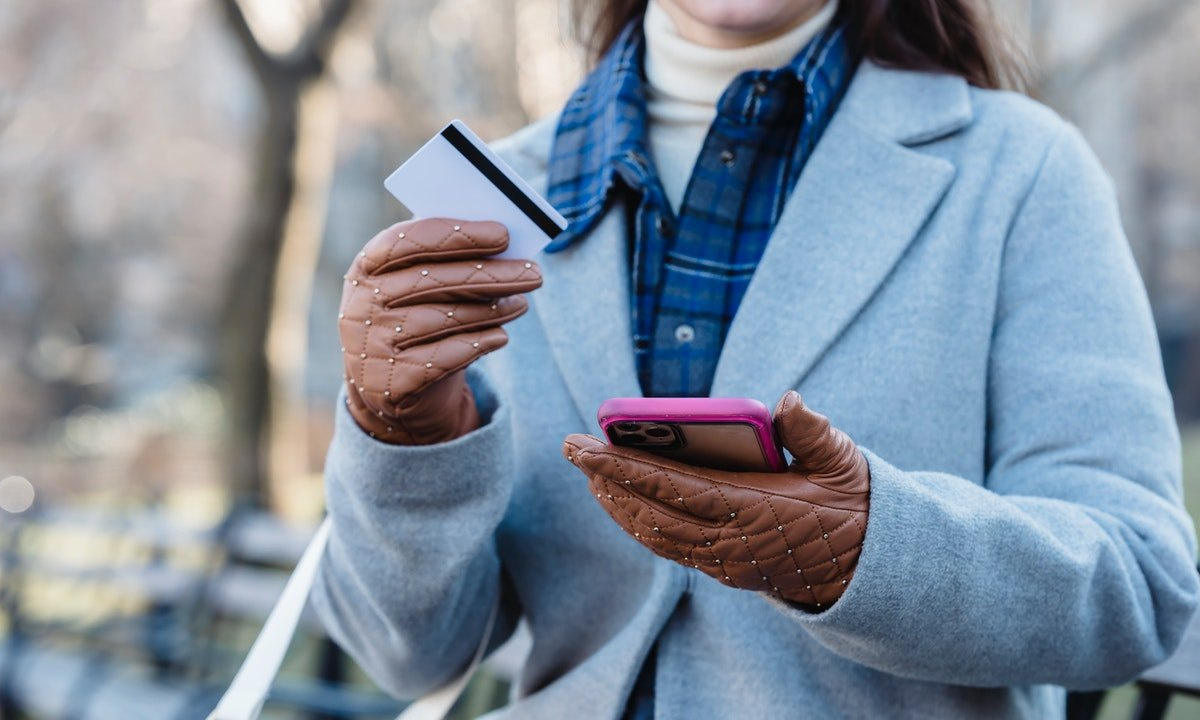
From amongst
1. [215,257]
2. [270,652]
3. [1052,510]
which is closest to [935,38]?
[1052,510]

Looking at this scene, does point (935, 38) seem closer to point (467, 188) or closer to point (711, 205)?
point (711, 205)

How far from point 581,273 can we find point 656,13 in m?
0.48

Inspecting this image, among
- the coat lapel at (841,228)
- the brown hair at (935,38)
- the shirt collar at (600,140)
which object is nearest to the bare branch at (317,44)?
the shirt collar at (600,140)

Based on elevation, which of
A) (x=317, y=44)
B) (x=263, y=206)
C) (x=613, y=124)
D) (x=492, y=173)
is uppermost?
(x=492, y=173)

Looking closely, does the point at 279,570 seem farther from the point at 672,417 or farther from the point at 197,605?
the point at 672,417

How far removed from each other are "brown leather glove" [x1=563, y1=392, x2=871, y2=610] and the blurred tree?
6516mm

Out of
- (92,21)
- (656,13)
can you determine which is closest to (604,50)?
(656,13)

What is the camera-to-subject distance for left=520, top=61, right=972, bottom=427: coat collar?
5.52ft

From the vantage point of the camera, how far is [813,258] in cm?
173

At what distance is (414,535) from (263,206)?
6345 mm

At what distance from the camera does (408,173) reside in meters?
1.48

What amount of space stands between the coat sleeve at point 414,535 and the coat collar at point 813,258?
0.18 metres

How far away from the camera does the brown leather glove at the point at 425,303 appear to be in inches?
57.6

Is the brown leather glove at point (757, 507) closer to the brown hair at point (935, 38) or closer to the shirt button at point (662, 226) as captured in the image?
the shirt button at point (662, 226)
